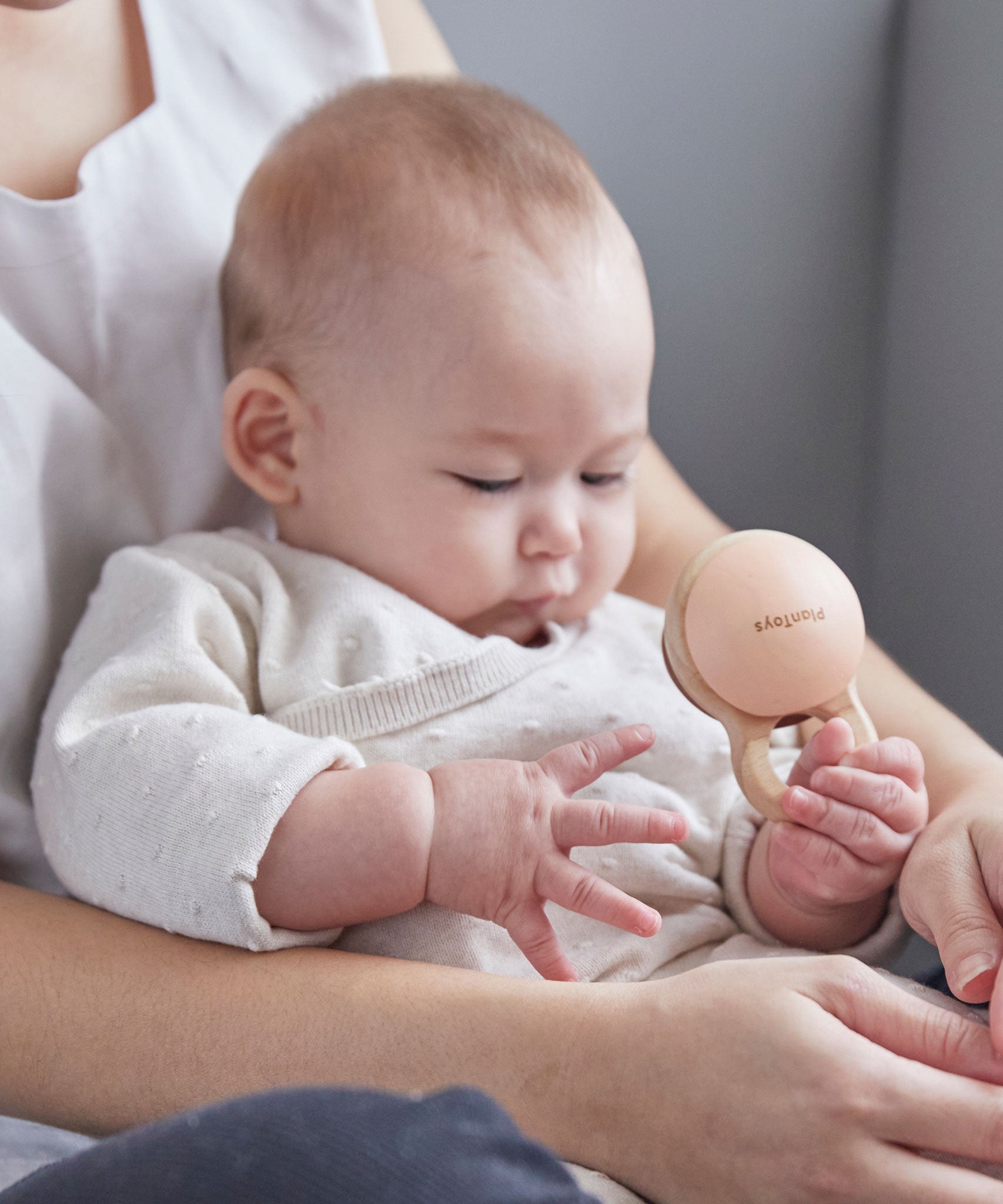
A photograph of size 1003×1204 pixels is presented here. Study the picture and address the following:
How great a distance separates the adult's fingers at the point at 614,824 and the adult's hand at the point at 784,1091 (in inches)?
3.1

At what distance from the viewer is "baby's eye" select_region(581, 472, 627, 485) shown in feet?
2.91

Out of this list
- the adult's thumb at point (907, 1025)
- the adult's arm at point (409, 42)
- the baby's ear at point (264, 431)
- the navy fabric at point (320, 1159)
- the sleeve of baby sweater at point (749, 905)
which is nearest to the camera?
the navy fabric at point (320, 1159)

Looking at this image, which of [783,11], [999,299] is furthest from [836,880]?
[783,11]

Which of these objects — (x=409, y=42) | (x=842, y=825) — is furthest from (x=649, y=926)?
(x=409, y=42)

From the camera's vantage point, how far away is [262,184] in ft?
3.11

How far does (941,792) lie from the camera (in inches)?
31.7

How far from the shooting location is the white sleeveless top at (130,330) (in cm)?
85

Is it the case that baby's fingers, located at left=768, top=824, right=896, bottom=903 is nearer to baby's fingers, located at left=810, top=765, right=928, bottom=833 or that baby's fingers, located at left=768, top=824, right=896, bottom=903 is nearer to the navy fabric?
baby's fingers, located at left=810, top=765, right=928, bottom=833

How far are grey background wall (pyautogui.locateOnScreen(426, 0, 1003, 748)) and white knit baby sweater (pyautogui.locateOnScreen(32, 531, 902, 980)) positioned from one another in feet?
1.54

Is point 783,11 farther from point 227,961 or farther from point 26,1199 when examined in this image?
point 26,1199

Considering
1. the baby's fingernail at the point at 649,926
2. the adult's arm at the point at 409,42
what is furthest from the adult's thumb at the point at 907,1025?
the adult's arm at the point at 409,42

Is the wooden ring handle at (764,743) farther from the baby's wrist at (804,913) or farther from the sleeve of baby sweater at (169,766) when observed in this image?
the sleeve of baby sweater at (169,766)

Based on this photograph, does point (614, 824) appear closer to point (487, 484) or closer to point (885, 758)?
point (885, 758)

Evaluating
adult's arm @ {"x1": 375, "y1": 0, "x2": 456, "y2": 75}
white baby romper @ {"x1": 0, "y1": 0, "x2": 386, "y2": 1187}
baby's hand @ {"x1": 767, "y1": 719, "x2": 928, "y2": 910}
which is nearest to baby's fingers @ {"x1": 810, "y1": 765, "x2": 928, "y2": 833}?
baby's hand @ {"x1": 767, "y1": 719, "x2": 928, "y2": 910}
